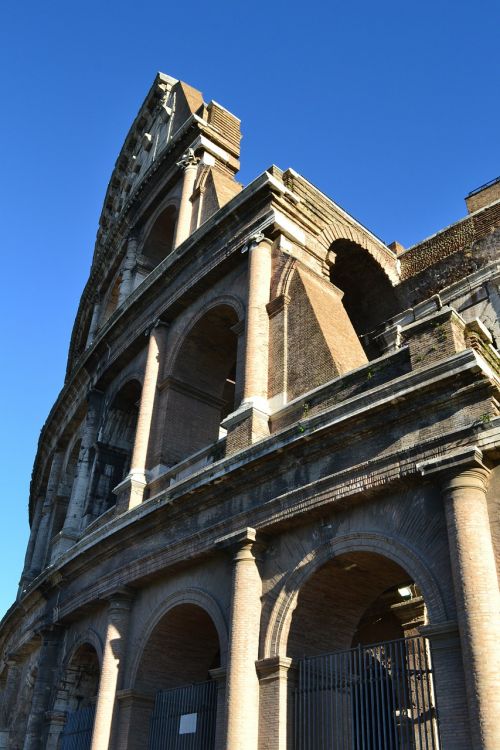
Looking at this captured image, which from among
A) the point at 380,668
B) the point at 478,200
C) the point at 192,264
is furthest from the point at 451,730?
the point at 478,200

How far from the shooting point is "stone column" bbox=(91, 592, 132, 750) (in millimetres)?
10359

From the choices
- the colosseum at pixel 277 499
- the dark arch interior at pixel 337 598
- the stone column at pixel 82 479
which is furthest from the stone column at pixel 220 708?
the stone column at pixel 82 479

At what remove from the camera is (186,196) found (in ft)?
Result: 52.7

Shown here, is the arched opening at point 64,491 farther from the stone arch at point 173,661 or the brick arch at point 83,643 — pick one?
the stone arch at point 173,661

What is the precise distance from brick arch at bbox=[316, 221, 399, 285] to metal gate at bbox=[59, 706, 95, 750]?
331 inches

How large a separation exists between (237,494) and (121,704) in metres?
3.67

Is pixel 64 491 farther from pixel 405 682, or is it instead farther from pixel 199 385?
pixel 405 682

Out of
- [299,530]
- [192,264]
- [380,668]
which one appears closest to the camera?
[380,668]

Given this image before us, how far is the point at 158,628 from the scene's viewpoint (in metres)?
10.6

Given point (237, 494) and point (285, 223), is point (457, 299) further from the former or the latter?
point (237, 494)

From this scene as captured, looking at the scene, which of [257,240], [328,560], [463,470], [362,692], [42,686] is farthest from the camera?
[42,686]

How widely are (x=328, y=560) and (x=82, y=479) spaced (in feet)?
28.9

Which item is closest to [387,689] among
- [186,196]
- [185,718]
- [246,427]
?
[185,718]

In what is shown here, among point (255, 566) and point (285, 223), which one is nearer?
point (255, 566)
